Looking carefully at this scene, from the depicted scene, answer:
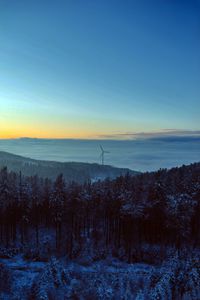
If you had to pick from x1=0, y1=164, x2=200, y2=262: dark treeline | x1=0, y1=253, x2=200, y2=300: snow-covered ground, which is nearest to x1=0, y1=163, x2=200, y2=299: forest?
x1=0, y1=164, x2=200, y2=262: dark treeline

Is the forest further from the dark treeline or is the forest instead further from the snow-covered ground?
the snow-covered ground

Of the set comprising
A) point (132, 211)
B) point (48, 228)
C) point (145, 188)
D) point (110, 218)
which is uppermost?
point (145, 188)

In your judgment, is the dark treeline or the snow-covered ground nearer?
the snow-covered ground

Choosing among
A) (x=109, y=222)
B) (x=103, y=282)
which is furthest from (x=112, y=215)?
(x=103, y=282)

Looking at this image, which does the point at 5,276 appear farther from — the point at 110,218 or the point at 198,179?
the point at 198,179

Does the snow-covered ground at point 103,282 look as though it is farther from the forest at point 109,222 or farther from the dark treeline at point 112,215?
the dark treeline at point 112,215

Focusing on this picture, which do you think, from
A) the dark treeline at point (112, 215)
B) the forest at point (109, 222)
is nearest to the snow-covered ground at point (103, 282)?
the forest at point (109, 222)

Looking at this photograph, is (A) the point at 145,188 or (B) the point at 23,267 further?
(A) the point at 145,188

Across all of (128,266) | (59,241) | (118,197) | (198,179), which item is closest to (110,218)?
(118,197)
